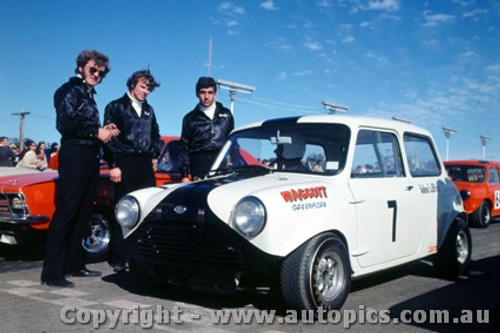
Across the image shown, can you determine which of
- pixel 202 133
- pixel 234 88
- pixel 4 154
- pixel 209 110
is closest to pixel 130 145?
pixel 202 133

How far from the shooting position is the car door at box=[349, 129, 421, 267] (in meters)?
4.14

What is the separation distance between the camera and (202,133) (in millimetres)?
5570

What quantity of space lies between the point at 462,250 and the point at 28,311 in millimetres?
4366

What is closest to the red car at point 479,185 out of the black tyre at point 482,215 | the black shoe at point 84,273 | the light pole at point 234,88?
the black tyre at point 482,215

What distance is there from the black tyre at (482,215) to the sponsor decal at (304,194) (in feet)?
30.3

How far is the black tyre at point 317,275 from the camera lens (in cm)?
347

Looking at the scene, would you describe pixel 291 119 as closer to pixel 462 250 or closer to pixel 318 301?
pixel 318 301

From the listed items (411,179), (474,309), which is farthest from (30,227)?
(474,309)

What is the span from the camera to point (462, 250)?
5.46m

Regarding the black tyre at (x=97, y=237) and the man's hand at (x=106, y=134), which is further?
the black tyre at (x=97, y=237)

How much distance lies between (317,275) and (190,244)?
0.95 meters

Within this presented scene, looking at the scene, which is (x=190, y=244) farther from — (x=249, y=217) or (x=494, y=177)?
(x=494, y=177)

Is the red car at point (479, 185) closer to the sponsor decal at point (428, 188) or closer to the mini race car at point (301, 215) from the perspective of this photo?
the mini race car at point (301, 215)

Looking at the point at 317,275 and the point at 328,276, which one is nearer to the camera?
the point at 317,275
